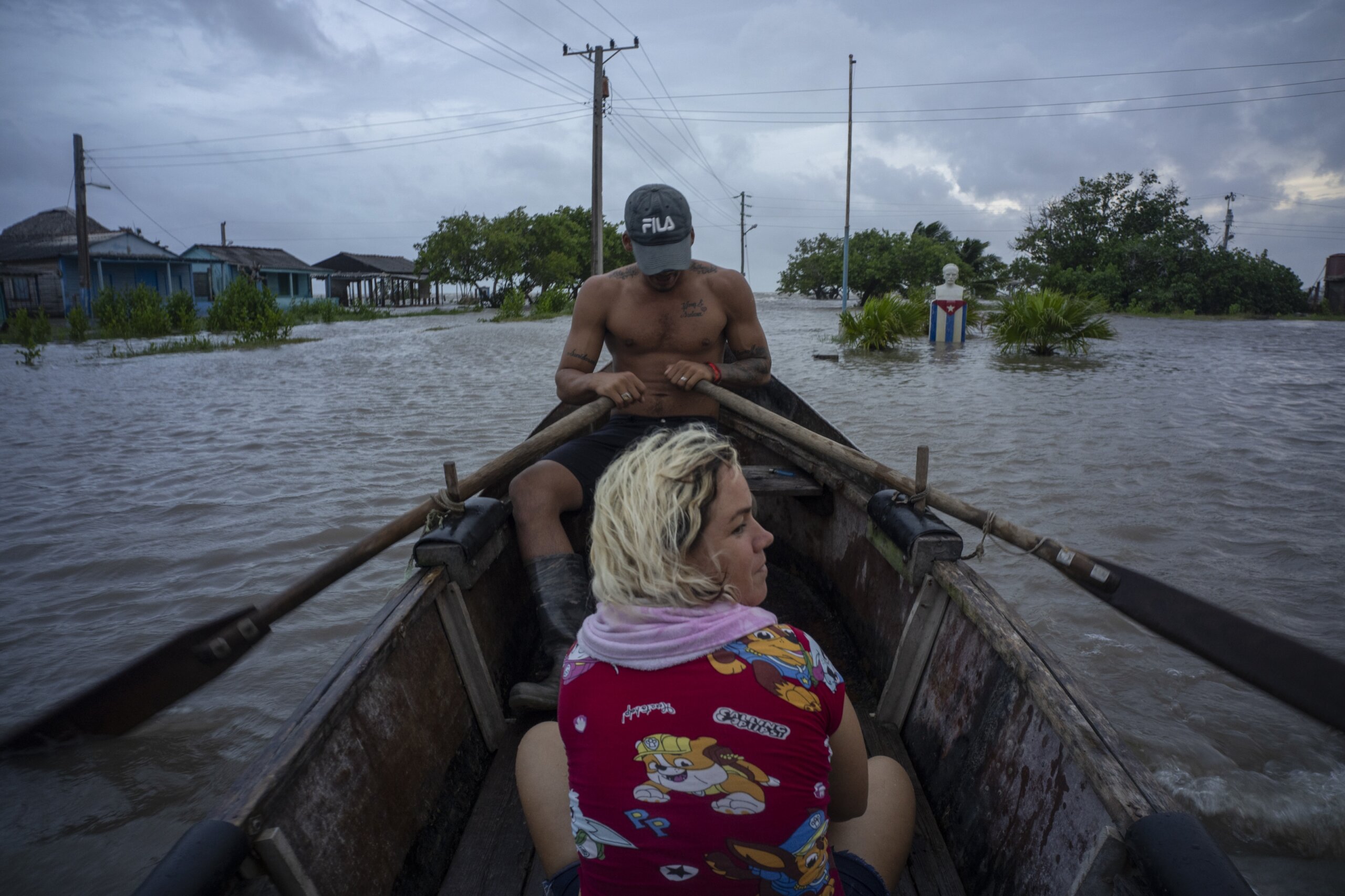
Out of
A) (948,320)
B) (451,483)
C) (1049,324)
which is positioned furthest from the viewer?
(948,320)

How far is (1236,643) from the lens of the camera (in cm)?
148

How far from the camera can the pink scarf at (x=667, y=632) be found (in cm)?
101

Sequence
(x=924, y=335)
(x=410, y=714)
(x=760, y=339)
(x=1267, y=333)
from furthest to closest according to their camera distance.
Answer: (x=1267, y=333), (x=924, y=335), (x=760, y=339), (x=410, y=714)

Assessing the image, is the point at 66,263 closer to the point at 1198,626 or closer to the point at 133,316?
the point at 133,316

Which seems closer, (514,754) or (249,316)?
(514,754)

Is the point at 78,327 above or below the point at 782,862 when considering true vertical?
above

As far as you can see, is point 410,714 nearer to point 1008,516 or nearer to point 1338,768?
point 1338,768

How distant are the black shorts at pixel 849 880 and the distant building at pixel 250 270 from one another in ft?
88.7

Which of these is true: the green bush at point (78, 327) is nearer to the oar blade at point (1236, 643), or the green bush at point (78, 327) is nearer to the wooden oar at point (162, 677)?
the wooden oar at point (162, 677)

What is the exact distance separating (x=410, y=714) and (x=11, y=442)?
787 centimetres

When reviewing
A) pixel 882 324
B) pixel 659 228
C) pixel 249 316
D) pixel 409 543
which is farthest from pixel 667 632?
pixel 249 316

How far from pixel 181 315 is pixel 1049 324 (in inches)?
741

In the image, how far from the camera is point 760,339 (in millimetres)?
3680

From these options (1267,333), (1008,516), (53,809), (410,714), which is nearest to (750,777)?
(410,714)
